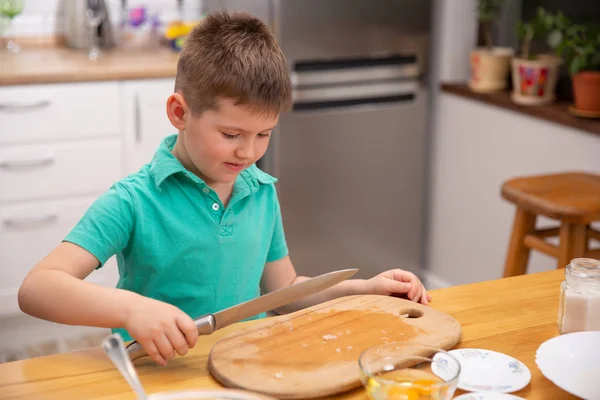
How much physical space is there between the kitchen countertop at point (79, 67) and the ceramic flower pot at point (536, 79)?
119cm

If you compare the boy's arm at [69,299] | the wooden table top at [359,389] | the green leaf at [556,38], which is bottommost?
the wooden table top at [359,389]

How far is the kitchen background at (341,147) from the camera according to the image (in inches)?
108

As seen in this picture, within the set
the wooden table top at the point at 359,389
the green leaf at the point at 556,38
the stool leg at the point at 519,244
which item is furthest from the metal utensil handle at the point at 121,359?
the green leaf at the point at 556,38

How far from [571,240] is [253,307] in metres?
1.28

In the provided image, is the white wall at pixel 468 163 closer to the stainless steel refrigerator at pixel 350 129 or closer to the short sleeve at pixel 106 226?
the stainless steel refrigerator at pixel 350 129

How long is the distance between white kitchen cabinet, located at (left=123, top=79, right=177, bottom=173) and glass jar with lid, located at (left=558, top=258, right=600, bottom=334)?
1931 mm

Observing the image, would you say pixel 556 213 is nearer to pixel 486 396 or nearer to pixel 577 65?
pixel 577 65

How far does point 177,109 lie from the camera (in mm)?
1234

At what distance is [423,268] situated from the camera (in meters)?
3.42

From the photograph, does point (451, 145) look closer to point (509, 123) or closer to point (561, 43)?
point (509, 123)

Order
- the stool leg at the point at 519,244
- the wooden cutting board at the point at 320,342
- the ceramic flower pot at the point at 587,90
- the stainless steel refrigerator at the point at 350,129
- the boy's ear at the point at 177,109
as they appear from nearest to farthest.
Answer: the wooden cutting board at the point at 320,342
the boy's ear at the point at 177,109
the stool leg at the point at 519,244
the ceramic flower pot at the point at 587,90
the stainless steel refrigerator at the point at 350,129

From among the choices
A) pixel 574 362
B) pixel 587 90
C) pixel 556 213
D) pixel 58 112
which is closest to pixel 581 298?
pixel 574 362

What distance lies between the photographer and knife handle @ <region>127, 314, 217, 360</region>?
102cm

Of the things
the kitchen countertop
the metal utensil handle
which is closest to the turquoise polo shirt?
the metal utensil handle
